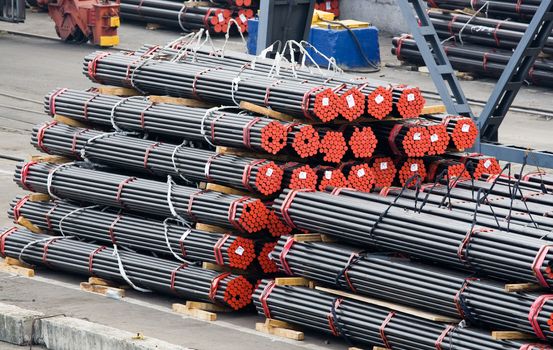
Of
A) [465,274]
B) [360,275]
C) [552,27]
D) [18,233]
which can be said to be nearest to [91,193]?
[18,233]

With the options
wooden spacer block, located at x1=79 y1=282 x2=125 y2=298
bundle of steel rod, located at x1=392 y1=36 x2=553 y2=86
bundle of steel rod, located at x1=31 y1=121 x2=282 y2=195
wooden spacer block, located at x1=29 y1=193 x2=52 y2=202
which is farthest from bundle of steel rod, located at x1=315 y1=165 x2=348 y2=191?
bundle of steel rod, located at x1=392 y1=36 x2=553 y2=86

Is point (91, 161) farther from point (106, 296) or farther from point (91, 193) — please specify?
point (106, 296)

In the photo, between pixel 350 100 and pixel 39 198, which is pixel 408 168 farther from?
pixel 39 198

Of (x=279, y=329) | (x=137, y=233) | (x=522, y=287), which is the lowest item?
(x=279, y=329)

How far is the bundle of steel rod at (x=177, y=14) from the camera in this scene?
31672 millimetres

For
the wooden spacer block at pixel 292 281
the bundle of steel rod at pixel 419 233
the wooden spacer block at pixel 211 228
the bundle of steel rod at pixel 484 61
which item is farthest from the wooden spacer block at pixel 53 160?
the bundle of steel rod at pixel 484 61

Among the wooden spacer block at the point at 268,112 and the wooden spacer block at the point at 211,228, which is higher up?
the wooden spacer block at the point at 268,112

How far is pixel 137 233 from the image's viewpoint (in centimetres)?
1341

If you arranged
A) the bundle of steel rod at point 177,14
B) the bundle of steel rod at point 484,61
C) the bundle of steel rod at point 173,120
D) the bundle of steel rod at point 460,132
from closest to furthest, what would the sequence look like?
the bundle of steel rod at point 173,120 → the bundle of steel rod at point 460,132 → the bundle of steel rod at point 484,61 → the bundle of steel rod at point 177,14

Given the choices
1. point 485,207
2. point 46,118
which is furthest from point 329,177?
point 46,118

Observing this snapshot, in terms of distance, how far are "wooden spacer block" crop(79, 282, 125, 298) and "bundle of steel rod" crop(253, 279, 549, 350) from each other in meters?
1.73

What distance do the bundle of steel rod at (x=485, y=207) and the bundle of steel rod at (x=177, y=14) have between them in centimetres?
1882

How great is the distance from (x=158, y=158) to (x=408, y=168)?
2488 mm

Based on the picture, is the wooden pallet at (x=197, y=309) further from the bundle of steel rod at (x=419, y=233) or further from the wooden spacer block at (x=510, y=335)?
the wooden spacer block at (x=510, y=335)
